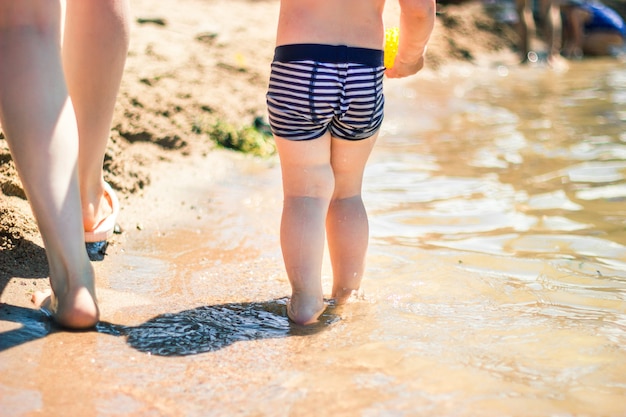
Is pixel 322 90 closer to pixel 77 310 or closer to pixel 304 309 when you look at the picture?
pixel 304 309

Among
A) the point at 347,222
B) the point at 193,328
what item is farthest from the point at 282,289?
the point at 193,328

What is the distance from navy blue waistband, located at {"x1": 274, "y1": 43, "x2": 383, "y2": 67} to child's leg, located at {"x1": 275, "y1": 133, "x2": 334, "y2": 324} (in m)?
0.23

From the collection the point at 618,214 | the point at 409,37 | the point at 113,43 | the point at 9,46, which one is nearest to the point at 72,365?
the point at 9,46

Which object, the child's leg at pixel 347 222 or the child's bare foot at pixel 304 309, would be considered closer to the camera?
the child's bare foot at pixel 304 309

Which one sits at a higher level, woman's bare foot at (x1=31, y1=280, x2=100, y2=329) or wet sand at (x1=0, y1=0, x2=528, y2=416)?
woman's bare foot at (x1=31, y1=280, x2=100, y2=329)

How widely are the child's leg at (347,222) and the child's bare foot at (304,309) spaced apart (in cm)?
17

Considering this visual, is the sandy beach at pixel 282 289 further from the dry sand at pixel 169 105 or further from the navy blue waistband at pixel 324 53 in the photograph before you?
the navy blue waistband at pixel 324 53

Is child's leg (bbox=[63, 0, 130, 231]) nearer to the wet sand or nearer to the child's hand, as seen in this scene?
the wet sand

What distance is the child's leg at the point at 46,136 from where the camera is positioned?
195 cm

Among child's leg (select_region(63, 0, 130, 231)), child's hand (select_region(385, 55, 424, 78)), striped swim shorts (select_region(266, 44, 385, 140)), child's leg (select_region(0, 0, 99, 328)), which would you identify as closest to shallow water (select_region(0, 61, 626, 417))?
child's leg (select_region(0, 0, 99, 328))

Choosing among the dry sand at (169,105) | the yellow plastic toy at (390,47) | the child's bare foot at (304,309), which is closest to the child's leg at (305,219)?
the child's bare foot at (304,309)

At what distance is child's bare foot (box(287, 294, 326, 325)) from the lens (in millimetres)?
2184

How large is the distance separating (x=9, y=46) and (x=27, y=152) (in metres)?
0.26

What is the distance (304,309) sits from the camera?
7.19ft
